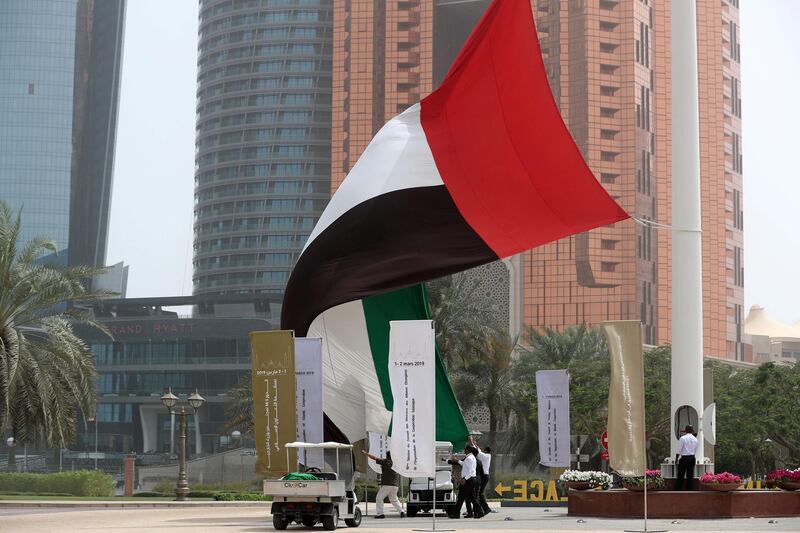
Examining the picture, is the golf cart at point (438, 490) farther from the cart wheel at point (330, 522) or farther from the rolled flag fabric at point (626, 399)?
the rolled flag fabric at point (626, 399)

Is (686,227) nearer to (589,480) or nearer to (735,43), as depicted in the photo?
(589,480)

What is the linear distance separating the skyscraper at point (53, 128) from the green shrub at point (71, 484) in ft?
446

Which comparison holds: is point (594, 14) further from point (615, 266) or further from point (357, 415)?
point (357, 415)

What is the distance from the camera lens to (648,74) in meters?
123

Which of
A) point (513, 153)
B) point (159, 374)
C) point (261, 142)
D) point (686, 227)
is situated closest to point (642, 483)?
point (686, 227)

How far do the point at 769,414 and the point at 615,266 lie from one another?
4986 cm

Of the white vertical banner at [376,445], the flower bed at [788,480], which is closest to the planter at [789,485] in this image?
the flower bed at [788,480]

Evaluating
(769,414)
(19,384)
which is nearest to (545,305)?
(769,414)

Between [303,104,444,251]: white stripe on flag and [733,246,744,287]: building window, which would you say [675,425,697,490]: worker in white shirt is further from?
[733,246,744,287]: building window

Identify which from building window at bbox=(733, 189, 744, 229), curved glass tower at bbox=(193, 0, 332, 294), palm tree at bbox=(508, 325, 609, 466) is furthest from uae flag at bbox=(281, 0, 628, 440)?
curved glass tower at bbox=(193, 0, 332, 294)

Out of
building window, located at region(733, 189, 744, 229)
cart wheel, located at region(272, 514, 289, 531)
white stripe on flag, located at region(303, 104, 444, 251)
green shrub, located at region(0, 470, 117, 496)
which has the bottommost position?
green shrub, located at region(0, 470, 117, 496)

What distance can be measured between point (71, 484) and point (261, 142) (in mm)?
118741

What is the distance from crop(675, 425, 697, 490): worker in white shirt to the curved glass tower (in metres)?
137

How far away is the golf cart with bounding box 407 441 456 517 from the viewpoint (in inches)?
1231
